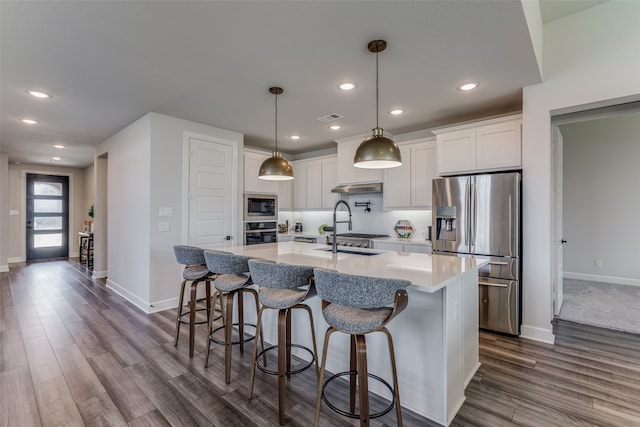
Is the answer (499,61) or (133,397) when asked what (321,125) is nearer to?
(499,61)

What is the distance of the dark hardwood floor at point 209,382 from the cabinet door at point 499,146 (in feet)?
6.32

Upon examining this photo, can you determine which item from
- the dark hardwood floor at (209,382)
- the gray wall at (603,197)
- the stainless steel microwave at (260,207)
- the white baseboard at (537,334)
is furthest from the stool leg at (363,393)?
the gray wall at (603,197)

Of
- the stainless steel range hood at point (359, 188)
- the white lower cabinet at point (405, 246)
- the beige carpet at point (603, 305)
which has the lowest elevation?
the beige carpet at point (603, 305)

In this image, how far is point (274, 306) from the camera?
1883 mm

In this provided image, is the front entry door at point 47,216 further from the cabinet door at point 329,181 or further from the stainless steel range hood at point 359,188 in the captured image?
the stainless steel range hood at point 359,188

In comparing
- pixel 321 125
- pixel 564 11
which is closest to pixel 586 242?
pixel 564 11

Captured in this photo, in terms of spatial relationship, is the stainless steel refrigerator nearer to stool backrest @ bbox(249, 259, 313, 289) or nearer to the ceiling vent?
the ceiling vent

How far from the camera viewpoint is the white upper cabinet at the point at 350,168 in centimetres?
487

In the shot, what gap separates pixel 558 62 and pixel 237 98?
A: 3333mm

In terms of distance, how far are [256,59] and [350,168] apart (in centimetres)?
281

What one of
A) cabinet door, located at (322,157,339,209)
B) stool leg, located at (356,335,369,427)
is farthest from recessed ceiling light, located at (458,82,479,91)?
stool leg, located at (356,335,369,427)


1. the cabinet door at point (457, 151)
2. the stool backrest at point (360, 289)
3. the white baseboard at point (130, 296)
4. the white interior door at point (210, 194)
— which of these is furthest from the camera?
the white interior door at point (210, 194)

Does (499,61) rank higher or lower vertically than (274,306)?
higher

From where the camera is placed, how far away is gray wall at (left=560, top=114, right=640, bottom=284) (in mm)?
4941
